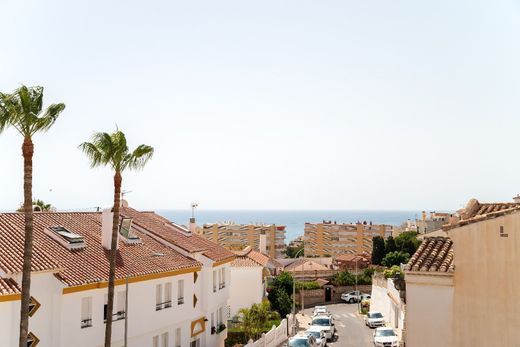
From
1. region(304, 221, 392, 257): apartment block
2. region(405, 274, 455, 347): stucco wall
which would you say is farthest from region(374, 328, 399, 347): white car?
region(304, 221, 392, 257): apartment block

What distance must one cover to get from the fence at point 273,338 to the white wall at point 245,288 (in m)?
9.86

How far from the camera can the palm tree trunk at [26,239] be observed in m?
19.0

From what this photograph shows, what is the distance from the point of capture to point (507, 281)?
16047 millimetres

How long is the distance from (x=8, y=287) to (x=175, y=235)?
792 inches

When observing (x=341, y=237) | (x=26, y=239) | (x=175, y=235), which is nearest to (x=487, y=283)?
(x=26, y=239)

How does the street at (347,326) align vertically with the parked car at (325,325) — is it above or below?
below

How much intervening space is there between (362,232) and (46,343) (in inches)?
5753

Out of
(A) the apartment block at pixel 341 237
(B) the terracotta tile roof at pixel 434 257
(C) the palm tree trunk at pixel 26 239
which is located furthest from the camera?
(A) the apartment block at pixel 341 237

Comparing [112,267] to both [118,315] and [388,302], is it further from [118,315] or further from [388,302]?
[388,302]

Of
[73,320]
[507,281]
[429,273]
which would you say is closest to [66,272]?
[73,320]

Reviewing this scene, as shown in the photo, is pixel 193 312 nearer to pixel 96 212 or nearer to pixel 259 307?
pixel 96 212

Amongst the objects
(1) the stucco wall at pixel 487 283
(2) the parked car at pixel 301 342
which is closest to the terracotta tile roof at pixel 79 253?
(2) the parked car at pixel 301 342

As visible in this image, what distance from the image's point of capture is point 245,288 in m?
58.5

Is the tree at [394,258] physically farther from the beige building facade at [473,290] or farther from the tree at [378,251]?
the beige building facade at [473,290]
